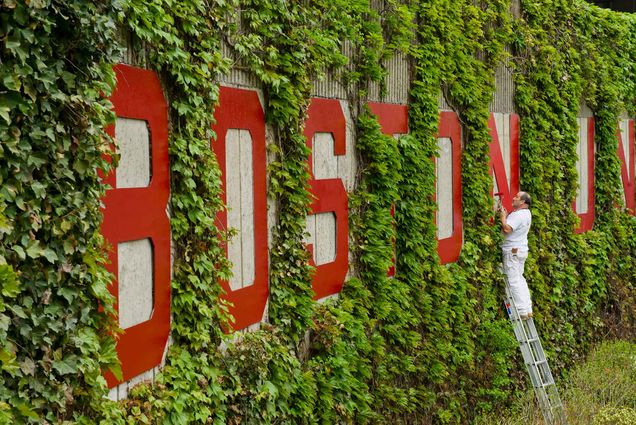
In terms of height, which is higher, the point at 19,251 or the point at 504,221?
the point at 19,251

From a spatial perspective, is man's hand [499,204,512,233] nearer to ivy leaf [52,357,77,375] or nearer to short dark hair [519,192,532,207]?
short dark hair [519,192,532,207]

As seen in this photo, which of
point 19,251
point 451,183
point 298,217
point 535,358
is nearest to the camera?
point 19,251

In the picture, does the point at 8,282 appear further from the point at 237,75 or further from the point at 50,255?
the point at 237,75

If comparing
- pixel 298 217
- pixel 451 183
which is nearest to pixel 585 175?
pixel 451 183

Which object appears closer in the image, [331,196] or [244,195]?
[244,195]

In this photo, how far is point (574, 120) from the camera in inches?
480

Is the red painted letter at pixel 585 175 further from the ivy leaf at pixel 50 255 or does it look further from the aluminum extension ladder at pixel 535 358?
the ivy leaf at pixel 50 255

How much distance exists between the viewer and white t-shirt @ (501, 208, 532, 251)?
10125 millimetres

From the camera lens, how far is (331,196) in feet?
23.4

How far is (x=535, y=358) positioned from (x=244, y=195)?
525 centimetres

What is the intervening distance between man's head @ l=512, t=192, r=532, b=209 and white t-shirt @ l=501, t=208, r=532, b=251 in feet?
0.20

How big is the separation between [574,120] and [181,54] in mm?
8028

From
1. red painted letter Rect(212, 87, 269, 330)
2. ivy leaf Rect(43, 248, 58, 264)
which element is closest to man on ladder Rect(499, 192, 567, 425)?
red painted letter Rect(212, 87, 269, 330)

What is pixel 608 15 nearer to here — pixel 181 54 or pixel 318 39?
pixel 318 39
